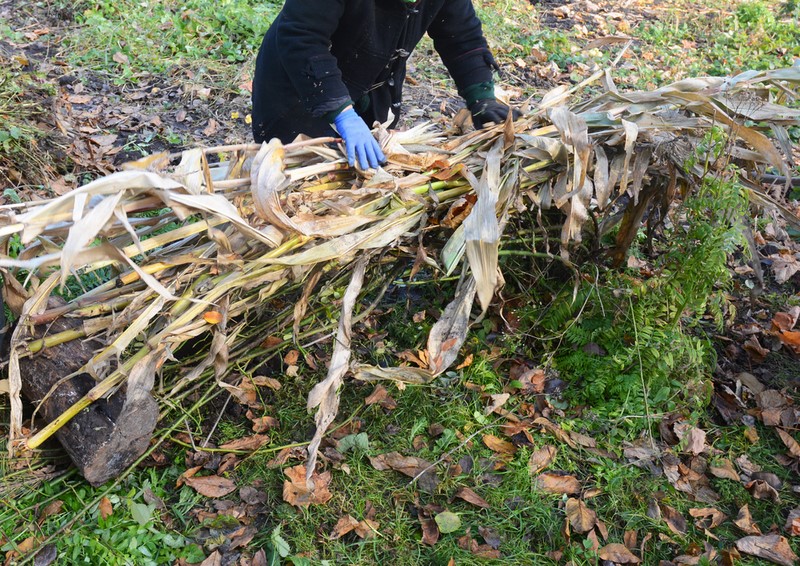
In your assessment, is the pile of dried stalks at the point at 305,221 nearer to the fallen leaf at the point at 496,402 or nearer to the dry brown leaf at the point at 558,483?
the fallen leaf at the point at 496,402

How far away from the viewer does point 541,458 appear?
8.33 ft

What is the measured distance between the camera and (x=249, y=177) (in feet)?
7.29

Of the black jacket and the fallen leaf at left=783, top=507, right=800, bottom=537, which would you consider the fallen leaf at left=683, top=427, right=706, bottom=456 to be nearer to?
the fallen leaf at left=783, top=507, right=800, bottom=537

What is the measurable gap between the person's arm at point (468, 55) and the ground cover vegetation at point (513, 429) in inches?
19.6

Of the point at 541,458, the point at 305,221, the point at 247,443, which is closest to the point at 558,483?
the point at 541,458

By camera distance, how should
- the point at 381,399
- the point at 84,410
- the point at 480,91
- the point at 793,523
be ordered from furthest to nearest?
the point at 480,91 → the point at 381,399 → the point at 793,523 → the point at 84,410

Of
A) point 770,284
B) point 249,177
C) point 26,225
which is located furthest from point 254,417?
point 770,284

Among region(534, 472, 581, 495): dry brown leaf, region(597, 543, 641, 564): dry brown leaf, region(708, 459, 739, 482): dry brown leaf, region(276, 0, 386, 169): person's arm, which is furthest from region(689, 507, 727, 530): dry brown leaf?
region(276, 0, 386, 169): person's arm

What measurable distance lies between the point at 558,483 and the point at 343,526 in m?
0.83

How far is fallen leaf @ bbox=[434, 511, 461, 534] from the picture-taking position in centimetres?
225

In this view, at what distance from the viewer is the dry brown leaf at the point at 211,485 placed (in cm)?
231

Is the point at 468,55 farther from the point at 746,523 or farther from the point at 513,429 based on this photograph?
the point at 746,523

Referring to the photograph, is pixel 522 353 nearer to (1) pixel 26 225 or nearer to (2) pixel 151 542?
(2) pixel 151 542

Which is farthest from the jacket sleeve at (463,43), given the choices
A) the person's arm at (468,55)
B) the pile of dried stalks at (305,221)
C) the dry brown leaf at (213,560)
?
the dry brown leaf at (213,560)
